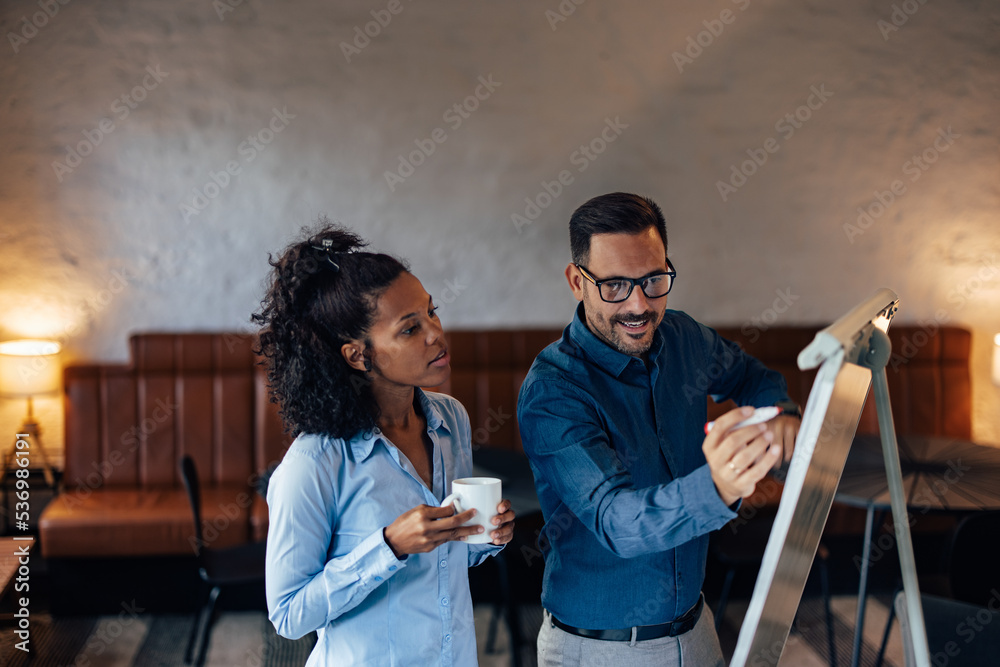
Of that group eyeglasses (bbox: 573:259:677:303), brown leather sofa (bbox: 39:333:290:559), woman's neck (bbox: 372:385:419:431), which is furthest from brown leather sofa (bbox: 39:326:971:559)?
eyeglasses (bbox: 573:259:677:303)

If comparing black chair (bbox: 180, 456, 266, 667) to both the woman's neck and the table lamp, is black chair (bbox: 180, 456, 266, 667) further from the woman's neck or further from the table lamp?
the woman's neck

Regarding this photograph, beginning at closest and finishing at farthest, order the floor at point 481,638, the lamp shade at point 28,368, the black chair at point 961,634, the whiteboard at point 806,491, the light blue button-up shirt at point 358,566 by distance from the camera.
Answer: the whiteboard at point 806,491
the light blue button-up shirt at point 358,566
the black chair at point 961,634
the floor at point 481,638
the lamp shade at point 28,368

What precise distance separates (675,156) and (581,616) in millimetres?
3451

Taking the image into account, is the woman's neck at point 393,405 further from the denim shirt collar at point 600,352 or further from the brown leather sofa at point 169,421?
the brown leather sofa at point 169,421

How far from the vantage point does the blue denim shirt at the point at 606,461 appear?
4.25ft

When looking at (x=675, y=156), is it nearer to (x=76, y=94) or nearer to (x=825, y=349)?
(x=76, y=94)

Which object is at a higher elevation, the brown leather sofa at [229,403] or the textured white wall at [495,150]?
the textured white wall at [495,150]

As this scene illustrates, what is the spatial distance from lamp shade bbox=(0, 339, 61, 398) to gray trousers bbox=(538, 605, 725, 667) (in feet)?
11.2

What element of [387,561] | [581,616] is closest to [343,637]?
[387,561]

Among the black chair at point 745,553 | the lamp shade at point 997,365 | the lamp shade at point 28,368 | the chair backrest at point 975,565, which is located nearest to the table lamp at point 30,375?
the lamp shade at point 28,368

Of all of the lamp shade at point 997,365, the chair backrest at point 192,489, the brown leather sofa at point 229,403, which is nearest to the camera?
the chair backrest at point 192,489

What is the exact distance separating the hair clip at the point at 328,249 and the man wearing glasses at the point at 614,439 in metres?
0.41

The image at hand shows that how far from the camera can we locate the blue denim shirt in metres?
1.29

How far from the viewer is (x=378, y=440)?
141 centimetres
